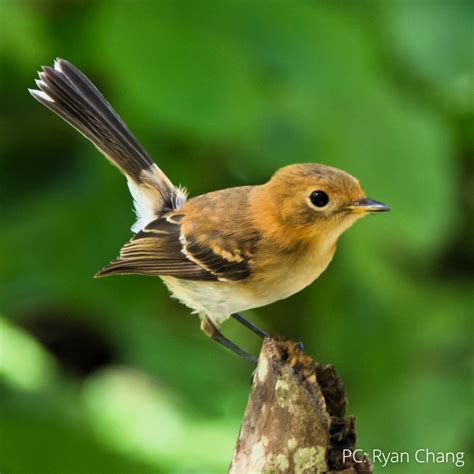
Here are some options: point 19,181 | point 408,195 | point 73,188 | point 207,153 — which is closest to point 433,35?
point 408,195

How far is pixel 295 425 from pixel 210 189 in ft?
9.16

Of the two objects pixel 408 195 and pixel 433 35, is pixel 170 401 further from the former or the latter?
pixel 433 35

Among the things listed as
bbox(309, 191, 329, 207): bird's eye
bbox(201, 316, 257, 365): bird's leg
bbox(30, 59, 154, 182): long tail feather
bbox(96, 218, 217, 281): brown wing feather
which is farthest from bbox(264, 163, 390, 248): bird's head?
bbox(30, 59, 154, 182): long tail feather

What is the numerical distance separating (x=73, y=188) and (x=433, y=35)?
7.23ft

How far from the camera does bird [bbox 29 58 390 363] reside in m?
4.14

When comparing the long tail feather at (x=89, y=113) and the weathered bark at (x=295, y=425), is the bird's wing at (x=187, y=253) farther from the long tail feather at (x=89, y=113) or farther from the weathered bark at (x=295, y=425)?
the weathered bark at (x=295, y=425)

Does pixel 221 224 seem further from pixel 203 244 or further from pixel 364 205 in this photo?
pixel 364 205

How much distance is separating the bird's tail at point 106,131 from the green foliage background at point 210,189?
0.19m

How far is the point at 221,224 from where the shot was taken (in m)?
4.49

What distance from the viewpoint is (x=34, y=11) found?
18.9 ft

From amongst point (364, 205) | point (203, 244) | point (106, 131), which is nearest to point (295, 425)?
point (364, 205)

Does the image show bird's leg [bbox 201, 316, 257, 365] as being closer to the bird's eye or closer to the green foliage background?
the green foliage background

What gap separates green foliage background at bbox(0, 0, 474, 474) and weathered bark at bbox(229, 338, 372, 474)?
149 cm

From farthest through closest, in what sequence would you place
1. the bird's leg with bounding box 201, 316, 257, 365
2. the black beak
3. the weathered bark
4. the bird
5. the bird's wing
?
the bird's leg with bounding box 201, 316, 257, 365, the bird's wing, the bird, the black beak, the weathered bark
